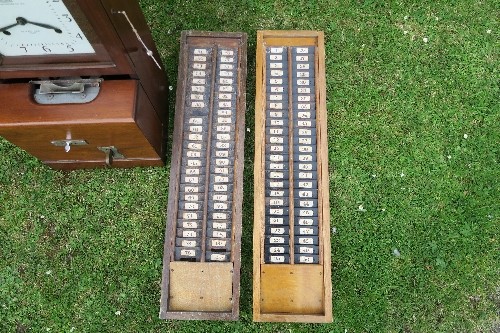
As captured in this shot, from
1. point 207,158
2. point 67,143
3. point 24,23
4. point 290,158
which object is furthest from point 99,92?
point 290,158

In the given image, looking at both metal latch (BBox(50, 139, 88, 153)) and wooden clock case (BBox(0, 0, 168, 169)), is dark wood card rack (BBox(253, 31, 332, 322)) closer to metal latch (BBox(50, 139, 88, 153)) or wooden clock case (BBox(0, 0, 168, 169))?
wooden clock case (BBox(0, 0, 168, 169))

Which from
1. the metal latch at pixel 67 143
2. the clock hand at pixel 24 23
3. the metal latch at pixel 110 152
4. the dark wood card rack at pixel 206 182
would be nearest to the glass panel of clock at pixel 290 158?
the dark wood card rack at pixel 206 182

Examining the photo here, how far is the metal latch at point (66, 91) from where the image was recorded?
272 cm

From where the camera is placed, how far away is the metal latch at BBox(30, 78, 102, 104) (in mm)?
2721

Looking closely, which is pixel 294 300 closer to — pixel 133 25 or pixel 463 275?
pixel 463 275

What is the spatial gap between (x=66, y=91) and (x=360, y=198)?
2.22 meters

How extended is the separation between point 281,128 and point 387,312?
1.55 m

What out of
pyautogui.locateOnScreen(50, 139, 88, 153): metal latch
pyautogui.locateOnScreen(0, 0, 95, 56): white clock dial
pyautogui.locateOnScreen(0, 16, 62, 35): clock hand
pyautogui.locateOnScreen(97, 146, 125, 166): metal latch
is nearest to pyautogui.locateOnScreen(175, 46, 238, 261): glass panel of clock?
pyautogui.locateOnScreen(97, 146, 125, 166): metal latch

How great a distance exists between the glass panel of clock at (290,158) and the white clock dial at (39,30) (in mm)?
1438

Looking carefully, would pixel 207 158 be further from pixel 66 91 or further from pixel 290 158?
pixel 66 91

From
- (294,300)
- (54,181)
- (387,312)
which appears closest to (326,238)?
(294,300)

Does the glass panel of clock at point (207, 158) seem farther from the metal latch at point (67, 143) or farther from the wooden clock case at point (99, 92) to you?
the metal latch at point (67, 143)

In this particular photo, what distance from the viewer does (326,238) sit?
10.7ft

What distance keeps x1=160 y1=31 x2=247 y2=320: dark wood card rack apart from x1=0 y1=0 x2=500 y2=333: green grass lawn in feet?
1.10
